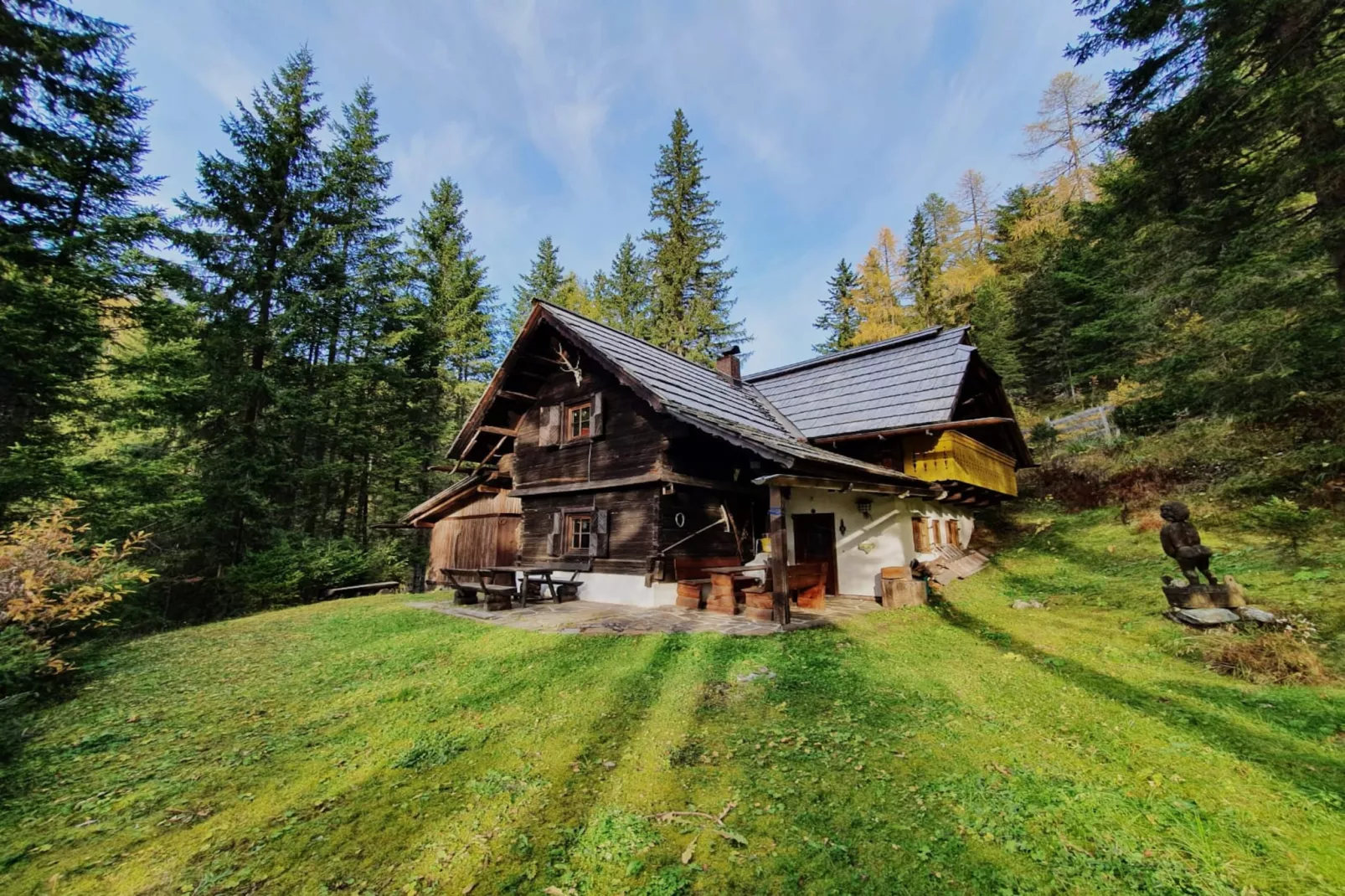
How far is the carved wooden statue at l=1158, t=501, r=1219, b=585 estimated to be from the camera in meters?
7.05

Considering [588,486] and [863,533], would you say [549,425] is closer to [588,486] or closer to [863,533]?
[588,486]

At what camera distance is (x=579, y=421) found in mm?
13320

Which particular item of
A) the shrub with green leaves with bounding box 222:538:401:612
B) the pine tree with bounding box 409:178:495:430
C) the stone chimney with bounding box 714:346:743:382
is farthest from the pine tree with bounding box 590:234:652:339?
the shrub with green leaves with bounding box 222:538:401:612

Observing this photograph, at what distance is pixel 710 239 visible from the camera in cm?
2781

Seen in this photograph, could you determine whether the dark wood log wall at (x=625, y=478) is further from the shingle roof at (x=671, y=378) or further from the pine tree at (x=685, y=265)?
the pine tree at (x=685, y=265)

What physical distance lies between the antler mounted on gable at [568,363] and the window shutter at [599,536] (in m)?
3.58

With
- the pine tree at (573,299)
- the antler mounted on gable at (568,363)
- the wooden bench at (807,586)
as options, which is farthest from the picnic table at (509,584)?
the pine tree at (573,299)

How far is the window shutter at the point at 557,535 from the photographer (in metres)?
13.0

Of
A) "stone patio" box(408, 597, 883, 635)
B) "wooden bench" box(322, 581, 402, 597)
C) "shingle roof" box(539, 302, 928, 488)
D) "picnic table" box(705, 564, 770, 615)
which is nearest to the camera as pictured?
"stone patio" box(408, 597, 883, 635)

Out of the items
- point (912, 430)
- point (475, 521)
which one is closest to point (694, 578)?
point (912, 430)

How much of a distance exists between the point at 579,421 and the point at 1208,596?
40.2ft

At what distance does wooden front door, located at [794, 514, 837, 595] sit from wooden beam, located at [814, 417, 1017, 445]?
2675 millimetres

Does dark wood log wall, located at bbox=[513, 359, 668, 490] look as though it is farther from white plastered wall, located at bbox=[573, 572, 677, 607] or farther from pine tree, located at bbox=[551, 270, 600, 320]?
pine tree, located at bbox=[551, 270, 600, 320]

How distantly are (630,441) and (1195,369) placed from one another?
45.6 ft
